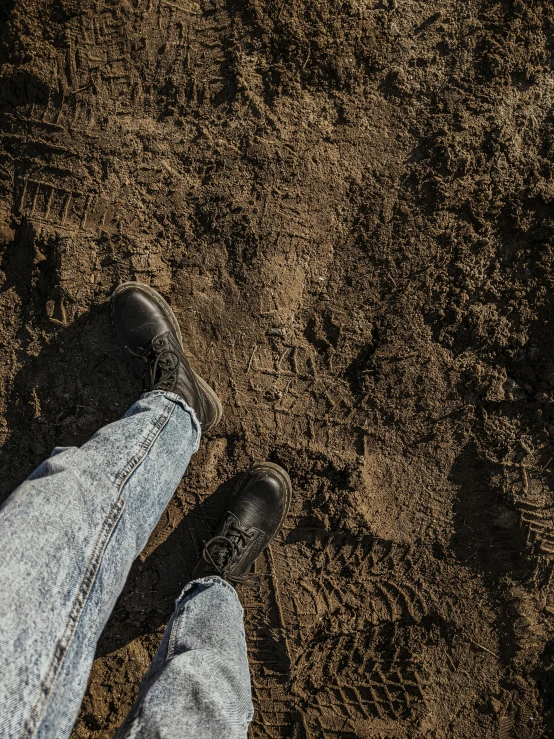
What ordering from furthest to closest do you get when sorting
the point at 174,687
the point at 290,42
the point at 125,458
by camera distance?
the point at 290,42
the point at 125,458
the point at 174,687

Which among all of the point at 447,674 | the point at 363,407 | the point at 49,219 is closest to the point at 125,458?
the point at 363,407

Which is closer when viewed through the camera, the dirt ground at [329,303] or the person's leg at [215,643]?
the person's leg at [215,643]

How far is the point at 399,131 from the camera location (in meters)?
2.32

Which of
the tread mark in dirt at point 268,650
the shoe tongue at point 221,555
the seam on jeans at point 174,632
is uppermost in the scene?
the seam on jeans at point 174,632

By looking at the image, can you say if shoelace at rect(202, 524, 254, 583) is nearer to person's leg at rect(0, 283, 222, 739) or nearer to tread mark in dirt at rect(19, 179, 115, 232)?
person's leg at rect(0, 283, 222, 739)

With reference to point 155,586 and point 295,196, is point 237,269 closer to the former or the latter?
point 295,196

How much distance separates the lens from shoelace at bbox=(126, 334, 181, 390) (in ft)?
7.35

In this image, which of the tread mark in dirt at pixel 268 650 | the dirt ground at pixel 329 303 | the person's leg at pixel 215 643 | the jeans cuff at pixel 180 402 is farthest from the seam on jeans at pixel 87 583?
the tread mark in dirt at pixel 268 650

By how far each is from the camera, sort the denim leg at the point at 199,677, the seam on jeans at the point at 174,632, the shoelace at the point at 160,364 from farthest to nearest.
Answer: the shoelace at the point at 160,364 → the seam on jeans at the point at 174,632 → the denim leg at the point at 199,677

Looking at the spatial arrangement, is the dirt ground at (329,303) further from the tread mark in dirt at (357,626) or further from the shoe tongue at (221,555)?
the shoe tongue at (221,555)

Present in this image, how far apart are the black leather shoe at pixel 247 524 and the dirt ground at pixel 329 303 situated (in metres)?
0.09

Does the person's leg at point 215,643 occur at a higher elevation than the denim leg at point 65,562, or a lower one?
lower

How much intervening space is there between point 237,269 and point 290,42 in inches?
42.6

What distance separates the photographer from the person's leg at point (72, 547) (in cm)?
132
